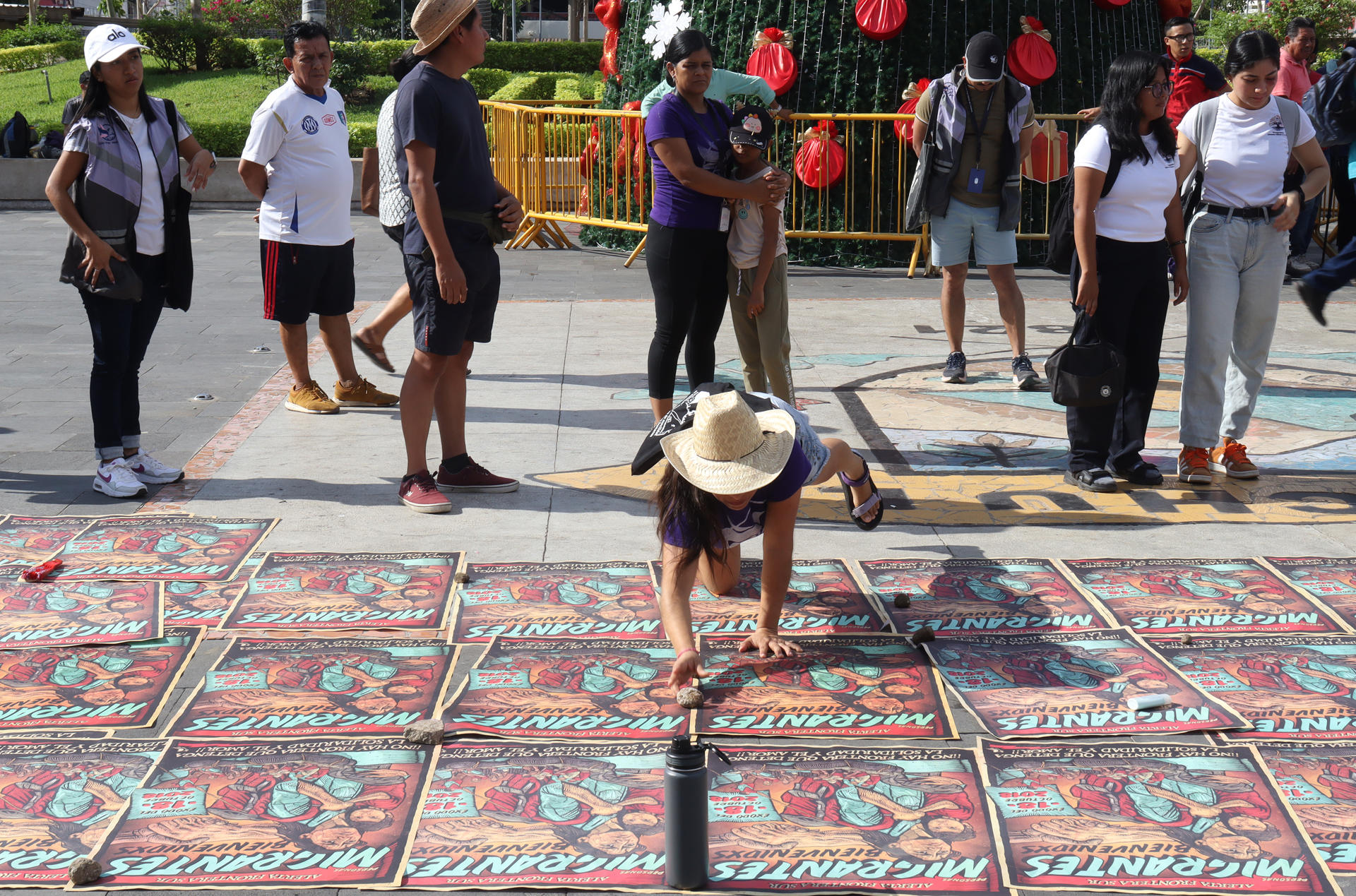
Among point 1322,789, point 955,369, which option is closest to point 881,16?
point 955,369

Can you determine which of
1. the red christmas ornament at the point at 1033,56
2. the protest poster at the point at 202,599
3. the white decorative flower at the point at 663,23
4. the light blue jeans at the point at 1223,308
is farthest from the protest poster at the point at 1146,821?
the white decorative flower at the point at 663,23

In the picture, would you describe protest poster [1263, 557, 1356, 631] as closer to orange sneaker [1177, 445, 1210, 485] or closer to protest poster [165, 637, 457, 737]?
orange sneaker [1177, 445, 1210, 485]

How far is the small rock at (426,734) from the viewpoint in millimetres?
3336

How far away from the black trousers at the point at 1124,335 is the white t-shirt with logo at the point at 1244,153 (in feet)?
1.18

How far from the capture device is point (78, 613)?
4176 millimetres

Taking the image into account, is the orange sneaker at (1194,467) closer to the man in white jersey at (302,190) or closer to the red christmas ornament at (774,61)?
the man in white jersey at (302,190)

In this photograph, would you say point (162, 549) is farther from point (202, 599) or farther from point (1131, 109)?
point (1131, 109)

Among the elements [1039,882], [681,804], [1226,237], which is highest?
[1226,237]

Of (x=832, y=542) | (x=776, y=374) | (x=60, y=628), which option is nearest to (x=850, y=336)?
(x=776, y=374)

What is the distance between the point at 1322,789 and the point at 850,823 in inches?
44.7

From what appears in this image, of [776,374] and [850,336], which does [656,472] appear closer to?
[776,374]

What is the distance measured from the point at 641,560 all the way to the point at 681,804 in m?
2.16

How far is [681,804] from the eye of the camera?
2.60 meters

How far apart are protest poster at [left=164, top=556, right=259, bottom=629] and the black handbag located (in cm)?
322
